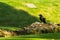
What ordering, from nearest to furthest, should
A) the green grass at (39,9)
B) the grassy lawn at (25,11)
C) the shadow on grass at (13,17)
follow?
the shadow on grass at (13,17)
the grassy lawn at (25,11)
the green grass at (39,9)

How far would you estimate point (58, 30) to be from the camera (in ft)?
111

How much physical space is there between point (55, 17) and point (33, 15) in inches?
182

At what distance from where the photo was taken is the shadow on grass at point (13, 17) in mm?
43688

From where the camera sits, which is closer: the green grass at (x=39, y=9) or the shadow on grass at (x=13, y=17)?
the shadow on grass at (x=13, y=17)

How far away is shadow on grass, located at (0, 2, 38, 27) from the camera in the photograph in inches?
1720

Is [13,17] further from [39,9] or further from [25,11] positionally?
[39,9]

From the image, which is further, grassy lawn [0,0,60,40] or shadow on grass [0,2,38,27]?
grassy lawn [0,0,60,40]

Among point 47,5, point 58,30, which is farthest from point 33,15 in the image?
point 58,30

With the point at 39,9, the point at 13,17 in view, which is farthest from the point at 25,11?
the point at 13,17

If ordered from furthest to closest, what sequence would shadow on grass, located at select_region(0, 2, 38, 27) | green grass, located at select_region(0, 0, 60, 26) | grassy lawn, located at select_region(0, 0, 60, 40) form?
green grass, located at select_region(0, 0, 60, 26)
grassy lawn, located at select_region(0, 0, 60, 40)
shadow on grass, located at select_region(0, 2, 38, 27)

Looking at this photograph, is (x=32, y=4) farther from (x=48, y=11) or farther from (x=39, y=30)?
(x=39, y=30)

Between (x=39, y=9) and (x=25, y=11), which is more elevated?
(x=39, y=9)

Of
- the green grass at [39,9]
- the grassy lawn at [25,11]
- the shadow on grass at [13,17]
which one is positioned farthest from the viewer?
the green grass at [39,9]

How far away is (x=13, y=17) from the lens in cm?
4647
